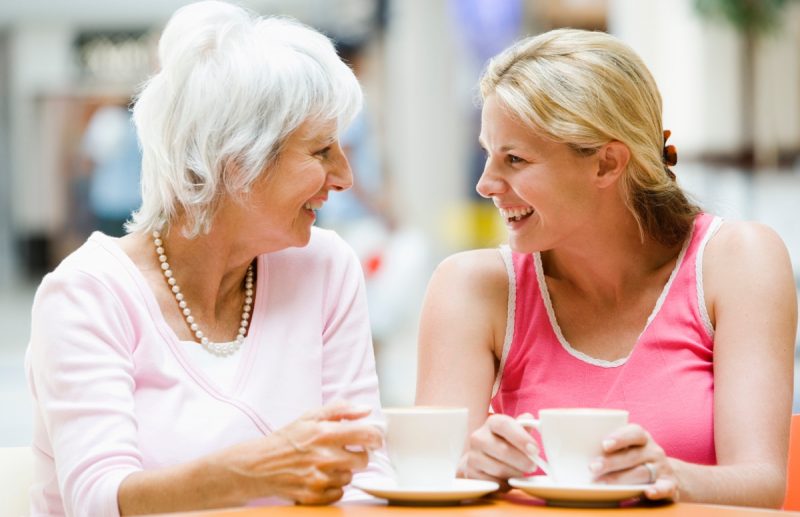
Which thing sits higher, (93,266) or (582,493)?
(93,266)

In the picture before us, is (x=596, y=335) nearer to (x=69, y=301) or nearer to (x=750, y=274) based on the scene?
(x=750, y=274)

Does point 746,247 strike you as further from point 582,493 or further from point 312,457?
point 312,457

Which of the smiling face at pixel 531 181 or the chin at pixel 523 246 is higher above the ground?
the smiling face at pixel 531 181

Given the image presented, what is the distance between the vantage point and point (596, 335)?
1906 mm

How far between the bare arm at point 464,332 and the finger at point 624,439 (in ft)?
1.66

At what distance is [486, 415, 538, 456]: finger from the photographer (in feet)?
4.61

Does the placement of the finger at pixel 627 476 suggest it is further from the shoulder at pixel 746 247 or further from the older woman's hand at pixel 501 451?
the shoulder at pixel 746 247

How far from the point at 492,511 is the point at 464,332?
0.60 m

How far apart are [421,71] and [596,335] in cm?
762

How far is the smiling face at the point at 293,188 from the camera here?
1846mm

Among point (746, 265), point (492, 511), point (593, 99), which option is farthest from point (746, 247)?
point (492, 511)

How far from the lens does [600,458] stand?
1328 millimetres

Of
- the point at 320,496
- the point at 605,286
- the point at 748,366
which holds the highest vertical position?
the point at 605,286

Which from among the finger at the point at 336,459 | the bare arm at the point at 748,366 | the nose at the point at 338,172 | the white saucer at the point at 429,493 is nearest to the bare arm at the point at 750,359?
the bare arm at the point at 748,366
